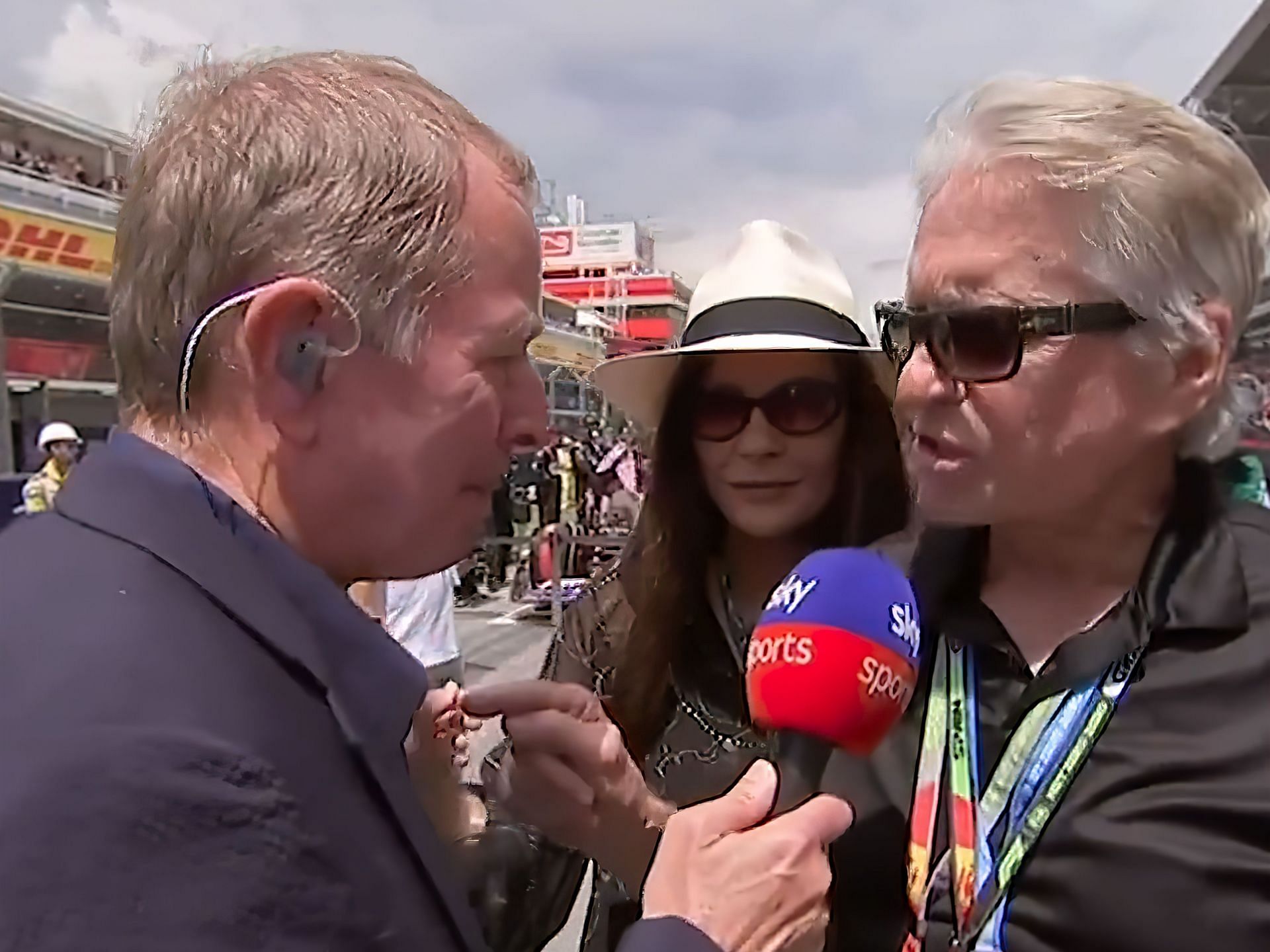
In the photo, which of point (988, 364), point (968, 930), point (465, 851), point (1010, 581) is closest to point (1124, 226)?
point (988, 364)

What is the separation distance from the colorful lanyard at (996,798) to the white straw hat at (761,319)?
0.78 meters

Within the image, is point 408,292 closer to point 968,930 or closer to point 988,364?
point 988,364

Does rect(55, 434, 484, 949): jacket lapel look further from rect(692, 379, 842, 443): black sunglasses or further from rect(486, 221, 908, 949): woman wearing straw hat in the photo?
rect(692, 379, 842, 443): black sunglasses

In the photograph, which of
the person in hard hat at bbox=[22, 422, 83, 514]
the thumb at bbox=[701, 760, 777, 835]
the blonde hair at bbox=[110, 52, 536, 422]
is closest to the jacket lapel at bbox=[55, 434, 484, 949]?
the blonde hair at bbox=[110, 52, 536, 422]

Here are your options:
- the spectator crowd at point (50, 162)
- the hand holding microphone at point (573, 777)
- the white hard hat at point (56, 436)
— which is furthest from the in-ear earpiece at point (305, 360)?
the spectator crowd at point (50, 162)

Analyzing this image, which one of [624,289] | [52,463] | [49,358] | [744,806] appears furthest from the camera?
[624,289]

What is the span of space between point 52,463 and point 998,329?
29.0 ft

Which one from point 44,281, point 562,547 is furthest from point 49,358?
point 562,547

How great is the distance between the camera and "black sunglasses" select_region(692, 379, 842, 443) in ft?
6.54

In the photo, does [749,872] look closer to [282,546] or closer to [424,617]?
[282,546]

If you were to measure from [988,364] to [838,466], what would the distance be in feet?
2.29

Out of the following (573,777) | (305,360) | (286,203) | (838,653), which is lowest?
(573,777)

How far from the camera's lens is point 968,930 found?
125 centimetres

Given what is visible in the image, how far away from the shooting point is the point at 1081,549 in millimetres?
1456
